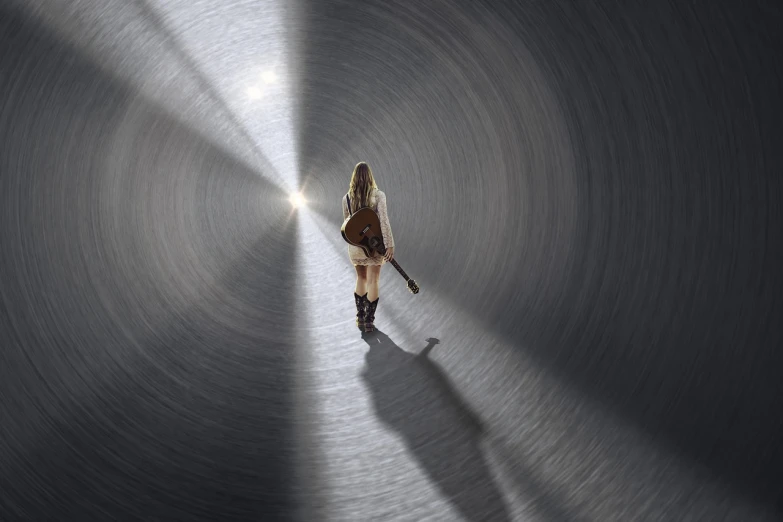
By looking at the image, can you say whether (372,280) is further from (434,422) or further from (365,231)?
(434,422)

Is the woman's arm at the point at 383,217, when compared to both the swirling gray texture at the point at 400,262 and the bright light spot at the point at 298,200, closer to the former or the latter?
the swirling gray texture at the point at 400,262

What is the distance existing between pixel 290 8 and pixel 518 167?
97.3 inches

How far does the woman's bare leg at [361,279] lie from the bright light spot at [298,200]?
1.72m

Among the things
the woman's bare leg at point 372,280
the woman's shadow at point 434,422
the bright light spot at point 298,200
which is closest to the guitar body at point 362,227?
the woman's bare leg at point 372,280

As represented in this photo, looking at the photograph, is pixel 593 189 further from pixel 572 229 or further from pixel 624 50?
pixel 624 50

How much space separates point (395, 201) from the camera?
Result: 650 cm

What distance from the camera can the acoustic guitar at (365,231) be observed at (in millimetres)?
4613

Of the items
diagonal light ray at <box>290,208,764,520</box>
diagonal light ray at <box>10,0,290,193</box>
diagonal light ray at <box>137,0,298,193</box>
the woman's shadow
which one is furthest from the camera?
diagonal light ray at <box>137,0,298,193</box>

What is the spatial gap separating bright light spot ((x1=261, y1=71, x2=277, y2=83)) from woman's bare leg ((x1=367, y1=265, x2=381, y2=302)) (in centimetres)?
257

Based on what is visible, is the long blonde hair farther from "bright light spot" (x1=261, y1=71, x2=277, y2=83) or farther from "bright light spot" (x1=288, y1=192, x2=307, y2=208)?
"bright light spot" (x1=261, y1=71, x2=277, y2=83)

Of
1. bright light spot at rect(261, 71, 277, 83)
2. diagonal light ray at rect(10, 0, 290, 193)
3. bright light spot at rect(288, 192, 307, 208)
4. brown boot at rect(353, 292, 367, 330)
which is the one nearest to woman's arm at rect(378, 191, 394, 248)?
brown boot at rect(353, 292, 367, 330)

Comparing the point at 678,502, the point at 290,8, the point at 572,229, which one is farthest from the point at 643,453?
the point at 290,8

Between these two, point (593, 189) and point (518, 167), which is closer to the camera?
point (593, 189)

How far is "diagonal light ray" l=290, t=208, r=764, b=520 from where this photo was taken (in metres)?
3.18
